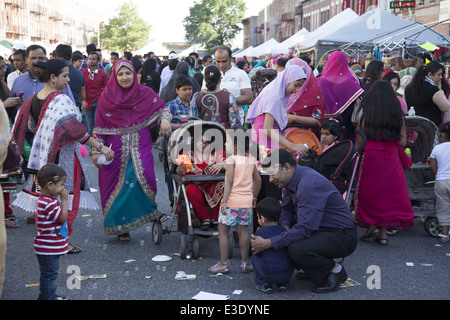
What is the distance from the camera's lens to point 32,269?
17.6 ft

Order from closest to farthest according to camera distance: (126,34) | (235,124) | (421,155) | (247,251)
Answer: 1. (247,251)
2. (235,124)
3. (421,155)
4. (126,34)

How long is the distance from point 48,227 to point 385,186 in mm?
3777

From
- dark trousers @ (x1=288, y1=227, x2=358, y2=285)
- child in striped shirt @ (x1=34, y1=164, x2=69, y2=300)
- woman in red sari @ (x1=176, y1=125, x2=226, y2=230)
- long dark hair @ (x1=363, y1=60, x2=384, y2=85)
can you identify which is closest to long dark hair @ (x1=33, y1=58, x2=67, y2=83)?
woman in red sari @ (x1=176, y1=125, x2=226, y2=230)

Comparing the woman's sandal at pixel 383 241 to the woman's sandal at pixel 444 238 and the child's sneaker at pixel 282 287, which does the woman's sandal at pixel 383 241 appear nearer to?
the woman's sandal at pixel 444 238

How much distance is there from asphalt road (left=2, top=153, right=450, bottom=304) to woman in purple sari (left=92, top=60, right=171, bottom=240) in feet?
1.10

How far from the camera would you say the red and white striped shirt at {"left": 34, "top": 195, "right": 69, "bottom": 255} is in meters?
4.27

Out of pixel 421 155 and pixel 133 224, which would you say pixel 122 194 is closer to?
pixel 133 224

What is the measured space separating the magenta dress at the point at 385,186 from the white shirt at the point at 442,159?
1.29 ft

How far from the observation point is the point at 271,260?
15.7 ft

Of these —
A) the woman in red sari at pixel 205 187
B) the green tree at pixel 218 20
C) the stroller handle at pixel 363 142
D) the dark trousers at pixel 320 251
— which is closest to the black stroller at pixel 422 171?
the stroller handle at pixel 363 142

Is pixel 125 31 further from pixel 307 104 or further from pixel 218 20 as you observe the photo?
pixel 307 104

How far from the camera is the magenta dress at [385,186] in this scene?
6.32m
